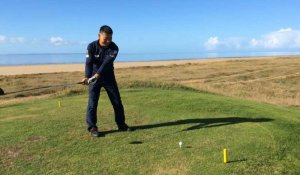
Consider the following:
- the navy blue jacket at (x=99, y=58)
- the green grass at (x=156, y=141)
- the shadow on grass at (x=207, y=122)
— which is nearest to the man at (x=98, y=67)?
the navy blue jacket at (x=99, y=58)

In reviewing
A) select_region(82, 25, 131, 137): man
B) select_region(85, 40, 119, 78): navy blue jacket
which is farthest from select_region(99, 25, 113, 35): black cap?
select_region(85, 40, 119, 78): navy blue jacket

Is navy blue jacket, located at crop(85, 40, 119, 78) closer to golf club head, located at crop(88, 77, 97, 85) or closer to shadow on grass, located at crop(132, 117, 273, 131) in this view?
golf club head, located at crop(88, 77, 97, 85)

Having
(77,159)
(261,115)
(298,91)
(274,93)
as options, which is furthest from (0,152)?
(298,91)

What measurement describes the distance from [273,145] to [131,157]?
2699mm

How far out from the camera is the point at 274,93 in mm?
24875

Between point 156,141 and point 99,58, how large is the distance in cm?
201

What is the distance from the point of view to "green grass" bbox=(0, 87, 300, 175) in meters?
7.38

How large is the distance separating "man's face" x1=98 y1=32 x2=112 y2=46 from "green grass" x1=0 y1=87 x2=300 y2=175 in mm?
1839

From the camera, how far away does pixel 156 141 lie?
8.66 meters

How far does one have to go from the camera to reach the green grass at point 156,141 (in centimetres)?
738

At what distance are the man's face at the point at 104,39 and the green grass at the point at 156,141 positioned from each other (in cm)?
184

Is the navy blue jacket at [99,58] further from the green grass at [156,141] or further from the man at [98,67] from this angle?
the green grass at [156,141]

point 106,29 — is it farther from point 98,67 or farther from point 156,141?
point 156,141

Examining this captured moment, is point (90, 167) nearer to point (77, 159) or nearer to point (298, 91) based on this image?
point (77, 159)
